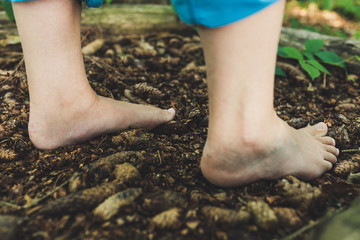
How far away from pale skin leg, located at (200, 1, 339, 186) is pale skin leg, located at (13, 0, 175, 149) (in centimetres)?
42

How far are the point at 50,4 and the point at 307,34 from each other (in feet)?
5.47

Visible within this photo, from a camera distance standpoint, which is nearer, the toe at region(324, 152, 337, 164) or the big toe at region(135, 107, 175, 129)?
the toe at region(324, 152, 337, 164)

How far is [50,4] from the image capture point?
0.81 meters

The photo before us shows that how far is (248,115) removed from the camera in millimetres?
729

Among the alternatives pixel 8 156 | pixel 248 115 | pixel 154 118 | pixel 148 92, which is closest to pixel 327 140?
pixel 248 115

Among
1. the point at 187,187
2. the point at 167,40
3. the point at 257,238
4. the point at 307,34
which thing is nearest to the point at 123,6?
the point at 167,40

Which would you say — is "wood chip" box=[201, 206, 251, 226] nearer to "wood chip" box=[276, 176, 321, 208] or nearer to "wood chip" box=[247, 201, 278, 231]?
"wood chip" box=[247, 201, 278, 231]

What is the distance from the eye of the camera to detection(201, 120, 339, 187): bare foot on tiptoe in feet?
2.59

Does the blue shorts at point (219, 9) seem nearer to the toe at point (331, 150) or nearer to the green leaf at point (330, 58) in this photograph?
the toe at point (331, 150)

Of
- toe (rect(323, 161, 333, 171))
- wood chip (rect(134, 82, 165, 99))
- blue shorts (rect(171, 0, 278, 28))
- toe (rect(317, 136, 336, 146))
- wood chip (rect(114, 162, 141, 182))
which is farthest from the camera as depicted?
wood chip (rect(134, 82, 165, 99))

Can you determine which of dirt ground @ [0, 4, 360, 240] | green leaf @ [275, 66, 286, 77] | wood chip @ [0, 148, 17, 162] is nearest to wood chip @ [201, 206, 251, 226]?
dirt ground @ [0, 4, 360, 240]

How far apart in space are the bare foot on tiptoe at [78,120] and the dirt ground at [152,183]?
0.13 feet

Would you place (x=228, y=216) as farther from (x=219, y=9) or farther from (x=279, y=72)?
(x=279, y=72)

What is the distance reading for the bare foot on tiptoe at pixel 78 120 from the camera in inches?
37.1
